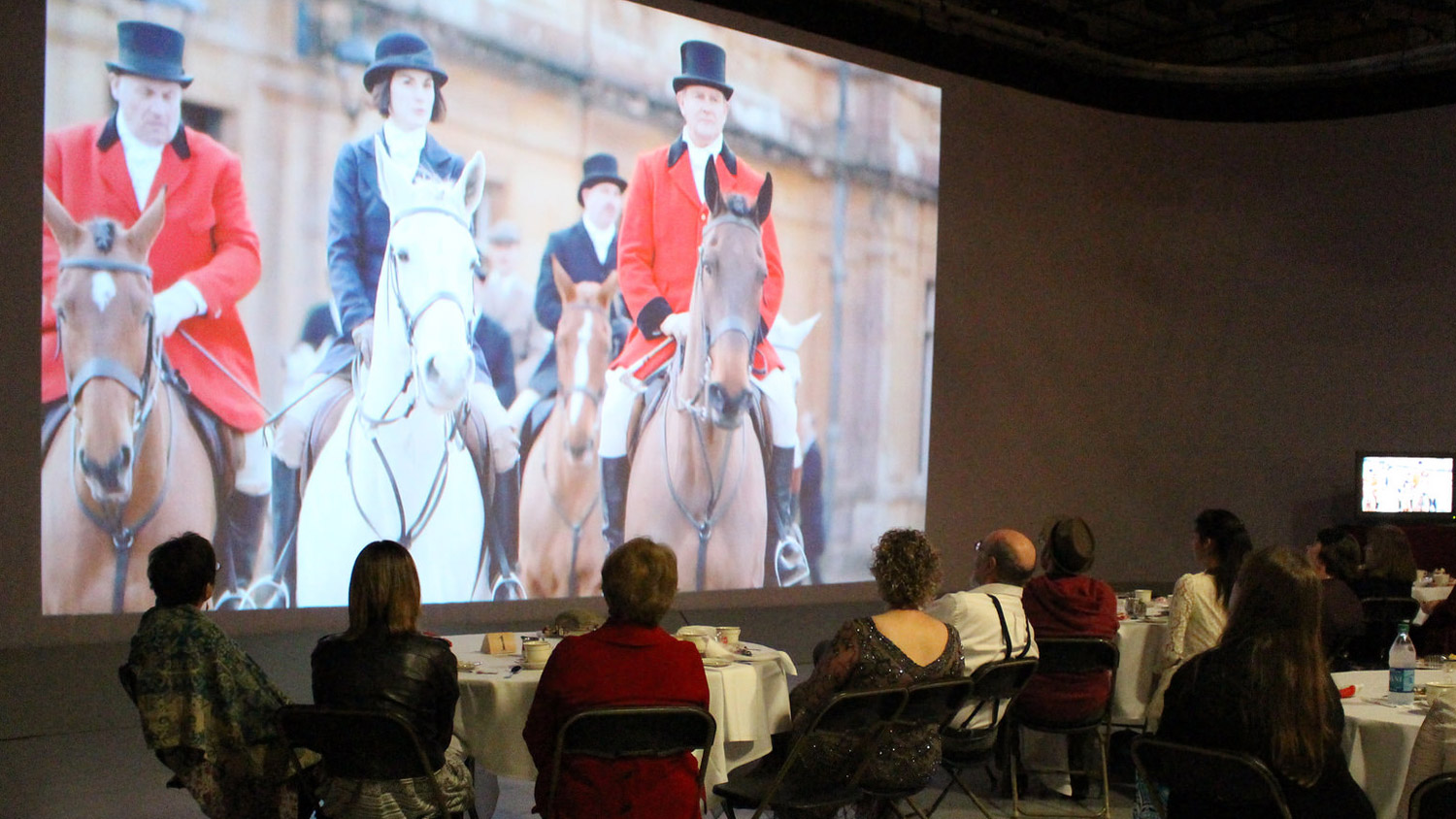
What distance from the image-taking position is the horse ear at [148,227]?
4.68m

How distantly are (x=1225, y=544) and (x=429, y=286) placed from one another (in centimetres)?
345

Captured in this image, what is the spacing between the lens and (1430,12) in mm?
9875

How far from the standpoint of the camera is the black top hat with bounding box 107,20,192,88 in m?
4.68

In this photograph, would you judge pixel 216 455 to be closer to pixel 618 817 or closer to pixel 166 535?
pixel 166 535

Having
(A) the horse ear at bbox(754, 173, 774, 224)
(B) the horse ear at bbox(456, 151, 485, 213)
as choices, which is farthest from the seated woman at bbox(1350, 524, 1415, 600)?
(B) the horse ear at bbox(456, 151, 485, 213)

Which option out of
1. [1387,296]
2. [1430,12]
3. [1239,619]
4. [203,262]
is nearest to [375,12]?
[203,262]

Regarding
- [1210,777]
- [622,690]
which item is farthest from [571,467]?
[1210,777]

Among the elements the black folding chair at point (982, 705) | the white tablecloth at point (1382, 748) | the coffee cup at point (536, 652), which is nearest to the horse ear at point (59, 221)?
the coffee cup at point (536, 652)

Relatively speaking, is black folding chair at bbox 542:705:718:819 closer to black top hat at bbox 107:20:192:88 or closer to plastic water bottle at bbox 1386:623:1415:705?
plastic water bottle at bbox 1386:623:1415:705

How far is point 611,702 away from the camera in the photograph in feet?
8.11

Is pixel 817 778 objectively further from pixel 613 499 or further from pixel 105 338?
pixel 105 338

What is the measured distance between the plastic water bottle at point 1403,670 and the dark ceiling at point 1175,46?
17.1 ft

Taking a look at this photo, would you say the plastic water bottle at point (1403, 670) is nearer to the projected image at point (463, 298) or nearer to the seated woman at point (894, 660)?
the seated woman at point (894, 660)

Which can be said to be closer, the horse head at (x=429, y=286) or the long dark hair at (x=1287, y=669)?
the long dark hair at (x=1287, y=669)
